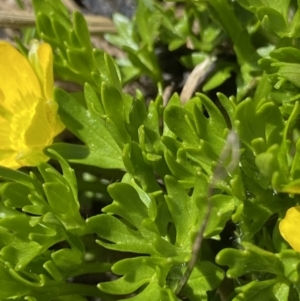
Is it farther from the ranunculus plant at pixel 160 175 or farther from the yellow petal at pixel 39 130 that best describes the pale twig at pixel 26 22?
the yellow petal at pixel 39 130

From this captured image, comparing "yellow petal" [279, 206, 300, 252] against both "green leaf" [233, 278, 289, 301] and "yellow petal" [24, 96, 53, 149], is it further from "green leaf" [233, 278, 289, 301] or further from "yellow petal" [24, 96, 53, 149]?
"yellow petal" [24, 96, 53, 149]

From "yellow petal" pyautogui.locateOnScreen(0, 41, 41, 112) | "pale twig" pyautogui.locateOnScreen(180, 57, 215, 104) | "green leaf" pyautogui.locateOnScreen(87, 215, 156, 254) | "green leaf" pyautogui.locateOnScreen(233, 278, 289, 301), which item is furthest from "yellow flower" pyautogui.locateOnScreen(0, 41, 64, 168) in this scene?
"green leaf" pyautogui.locateOnScreen(233, 278, 289, 301)

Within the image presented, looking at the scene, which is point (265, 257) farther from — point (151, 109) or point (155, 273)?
point (151, 109)

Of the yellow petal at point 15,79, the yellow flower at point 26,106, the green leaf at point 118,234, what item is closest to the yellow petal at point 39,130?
the yellow flower at point 26,106

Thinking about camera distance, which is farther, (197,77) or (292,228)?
(197,77)

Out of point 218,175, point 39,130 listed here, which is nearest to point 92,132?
point 39,130

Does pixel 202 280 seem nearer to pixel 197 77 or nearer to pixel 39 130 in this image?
pixel 39 130

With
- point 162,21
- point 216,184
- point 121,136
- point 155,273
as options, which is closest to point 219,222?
point 216,184
